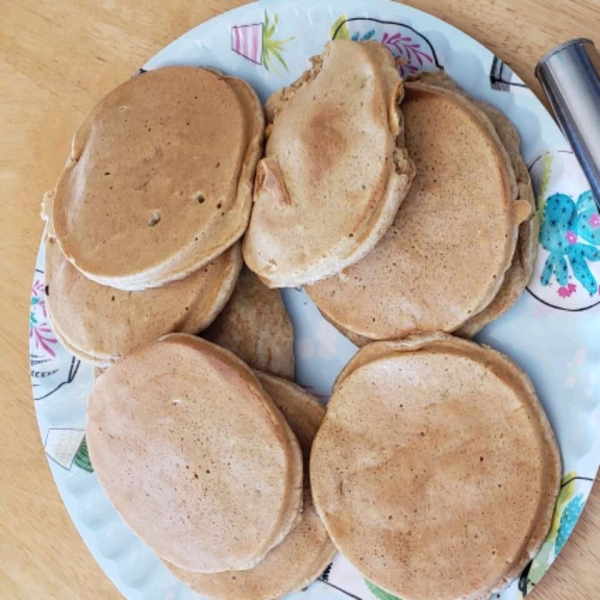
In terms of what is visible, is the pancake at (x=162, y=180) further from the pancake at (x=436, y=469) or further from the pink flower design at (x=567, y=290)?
the pink flower design at (x=567, y=290)

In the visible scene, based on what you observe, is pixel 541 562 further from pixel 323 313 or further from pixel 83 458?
pixel 83 458

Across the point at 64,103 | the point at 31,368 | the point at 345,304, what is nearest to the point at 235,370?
the point at 345,304

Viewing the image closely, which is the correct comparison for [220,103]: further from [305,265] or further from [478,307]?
[478,307]

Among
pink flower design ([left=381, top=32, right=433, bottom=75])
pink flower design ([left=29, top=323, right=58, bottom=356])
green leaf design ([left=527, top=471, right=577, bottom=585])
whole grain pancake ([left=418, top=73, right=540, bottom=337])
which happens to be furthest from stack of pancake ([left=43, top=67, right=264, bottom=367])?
green leaf design ([left=527, top=471, right=577, bottom=585])

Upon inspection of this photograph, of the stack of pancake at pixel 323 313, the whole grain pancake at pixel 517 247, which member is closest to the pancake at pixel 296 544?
the stack of pancake at pixel 323 313

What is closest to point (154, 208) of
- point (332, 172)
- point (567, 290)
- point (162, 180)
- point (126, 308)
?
point (162, 180)

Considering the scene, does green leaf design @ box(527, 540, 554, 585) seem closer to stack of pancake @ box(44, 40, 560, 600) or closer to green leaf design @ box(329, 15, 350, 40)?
stack of pancake @ box(44, 40, 560, 600)
